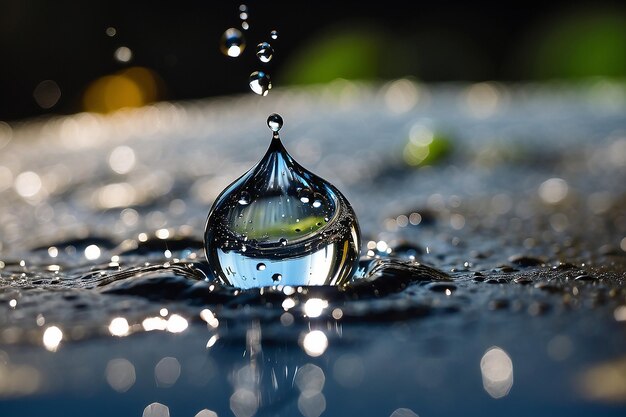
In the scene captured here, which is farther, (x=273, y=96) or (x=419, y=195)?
Answer: (x=273, y=96)

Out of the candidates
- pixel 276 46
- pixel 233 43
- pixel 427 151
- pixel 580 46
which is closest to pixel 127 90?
pixel 276 46

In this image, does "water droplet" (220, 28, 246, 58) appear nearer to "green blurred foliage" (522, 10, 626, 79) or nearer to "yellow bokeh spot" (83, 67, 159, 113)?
"green blurred foliage" (522, 10, 626, 79)

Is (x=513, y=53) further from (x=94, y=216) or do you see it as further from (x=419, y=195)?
(x=94, y=216)

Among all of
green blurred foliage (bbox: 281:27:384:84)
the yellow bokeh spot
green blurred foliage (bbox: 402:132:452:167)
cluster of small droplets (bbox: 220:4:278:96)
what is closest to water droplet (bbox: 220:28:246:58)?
cluster of small droplets (bbox: 220:4:278:96)

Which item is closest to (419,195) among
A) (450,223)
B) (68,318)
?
(450,223)

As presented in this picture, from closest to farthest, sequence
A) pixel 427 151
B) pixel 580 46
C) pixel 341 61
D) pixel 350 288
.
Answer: pixel 350 288
pixel 427 151
pixel 580 46
pixel 341 61

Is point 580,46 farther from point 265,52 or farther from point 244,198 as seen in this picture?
point 244,198
